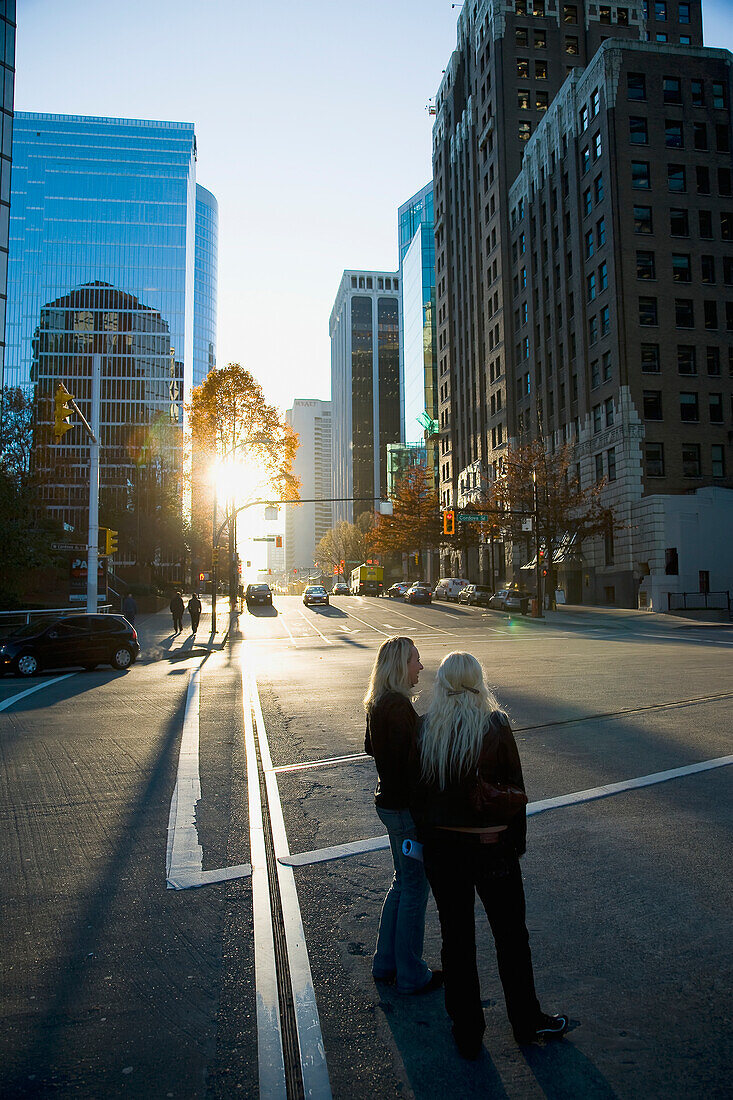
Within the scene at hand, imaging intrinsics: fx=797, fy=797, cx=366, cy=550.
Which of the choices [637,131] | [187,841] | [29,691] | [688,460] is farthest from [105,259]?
[187,841]

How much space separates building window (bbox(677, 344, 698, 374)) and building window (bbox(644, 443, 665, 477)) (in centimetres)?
506

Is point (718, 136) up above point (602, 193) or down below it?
above

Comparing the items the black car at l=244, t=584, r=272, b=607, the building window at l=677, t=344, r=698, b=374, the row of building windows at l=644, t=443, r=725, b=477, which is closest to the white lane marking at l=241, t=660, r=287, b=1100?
the row of building windows at l=644, t=443, r=725, b=477

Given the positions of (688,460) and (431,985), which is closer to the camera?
(431,985)

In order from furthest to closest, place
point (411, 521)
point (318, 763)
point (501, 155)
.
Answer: point (411, 521), point (501, 155), point (318, 763)

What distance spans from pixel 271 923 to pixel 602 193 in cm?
5582

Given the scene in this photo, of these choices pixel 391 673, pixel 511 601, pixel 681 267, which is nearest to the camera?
pixel 391 673

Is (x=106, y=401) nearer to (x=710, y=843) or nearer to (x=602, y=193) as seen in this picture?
(x=602, y=193)

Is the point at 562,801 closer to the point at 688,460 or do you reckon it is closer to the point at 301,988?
the point at 301,988

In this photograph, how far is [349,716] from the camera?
1245 centimetres

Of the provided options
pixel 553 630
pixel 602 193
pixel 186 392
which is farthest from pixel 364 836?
pixel 186 392

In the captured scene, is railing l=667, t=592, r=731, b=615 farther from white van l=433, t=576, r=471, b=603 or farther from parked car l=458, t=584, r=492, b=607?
white van l=433, t=576, r=471, b=603

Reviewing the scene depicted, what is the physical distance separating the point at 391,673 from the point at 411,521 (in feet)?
228

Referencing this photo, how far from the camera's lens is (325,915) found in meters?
4.95
